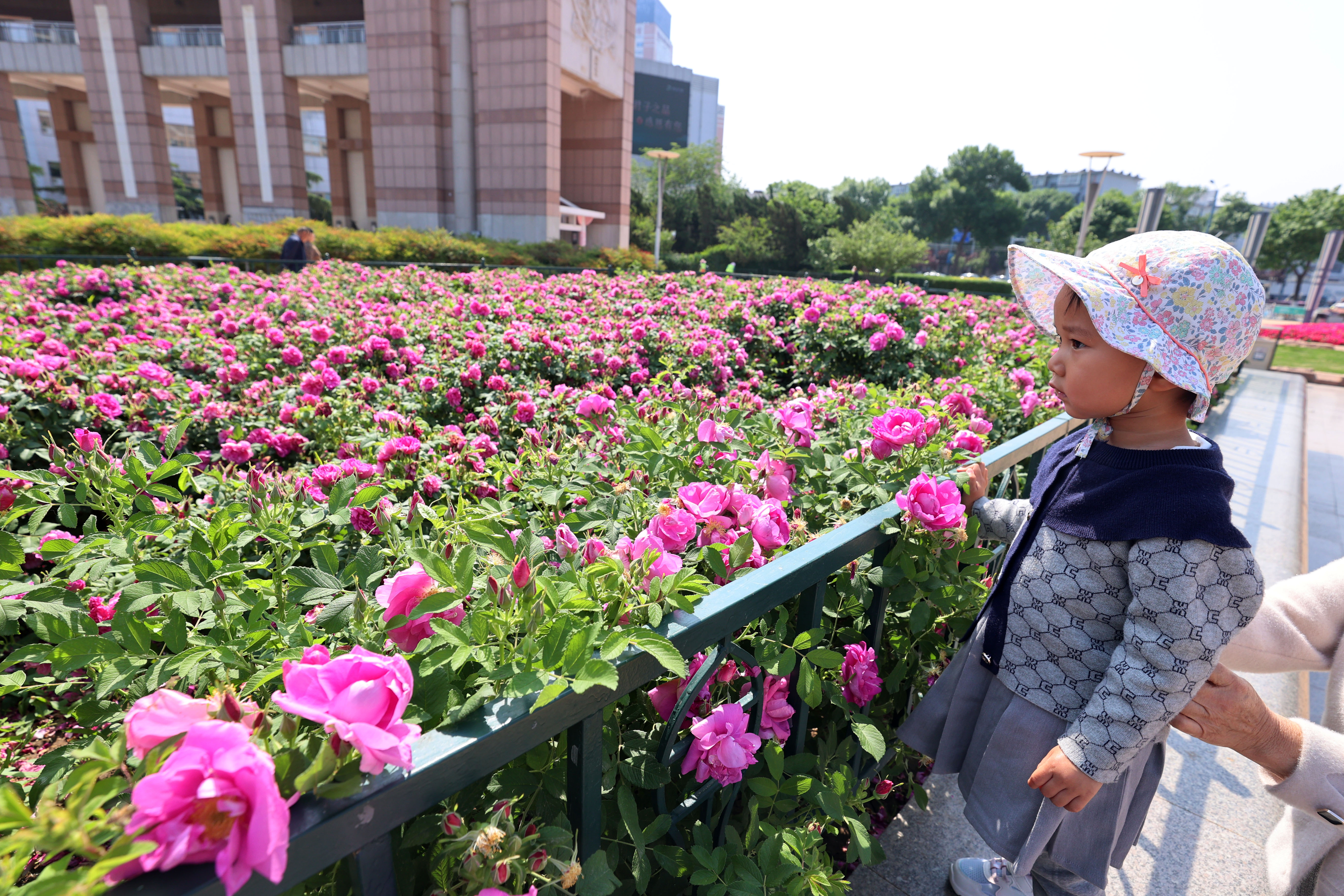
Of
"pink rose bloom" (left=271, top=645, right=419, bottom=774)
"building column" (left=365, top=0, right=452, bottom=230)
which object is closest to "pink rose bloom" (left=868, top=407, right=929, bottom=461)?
"pink rose bloom" (left=271, top=645, right=419, bottom=774)

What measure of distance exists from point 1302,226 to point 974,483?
218ft

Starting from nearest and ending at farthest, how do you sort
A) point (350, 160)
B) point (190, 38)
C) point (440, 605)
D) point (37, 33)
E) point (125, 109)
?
1. point (440, 605)
2. point (190, 38)
3. point (125, 109)
4. point (37, 33)
5. point (350, 160)

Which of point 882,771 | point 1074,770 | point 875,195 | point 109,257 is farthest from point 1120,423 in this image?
point 875,195

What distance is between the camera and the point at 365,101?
3231cm

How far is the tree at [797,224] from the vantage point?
41.9 m

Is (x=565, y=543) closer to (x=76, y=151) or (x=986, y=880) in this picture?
(x=986, y=880)

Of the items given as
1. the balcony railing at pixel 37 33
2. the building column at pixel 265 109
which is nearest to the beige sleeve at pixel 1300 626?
the building column at pixel 265 109

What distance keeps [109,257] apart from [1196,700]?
14.6 meters

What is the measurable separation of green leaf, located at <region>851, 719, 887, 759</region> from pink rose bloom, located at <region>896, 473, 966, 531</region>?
481 mm

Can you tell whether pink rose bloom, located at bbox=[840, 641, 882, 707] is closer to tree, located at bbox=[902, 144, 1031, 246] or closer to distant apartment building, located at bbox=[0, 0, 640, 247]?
distant apartment building, located at bbox=[0, 0, 640, 247]

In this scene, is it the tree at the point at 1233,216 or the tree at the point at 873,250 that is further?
the tree at the point at 1233,216

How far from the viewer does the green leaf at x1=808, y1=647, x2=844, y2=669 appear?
131cm

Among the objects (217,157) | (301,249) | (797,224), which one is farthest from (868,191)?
(301,249)

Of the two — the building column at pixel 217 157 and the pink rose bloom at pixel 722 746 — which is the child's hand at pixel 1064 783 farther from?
the building column at pixel 217 157
